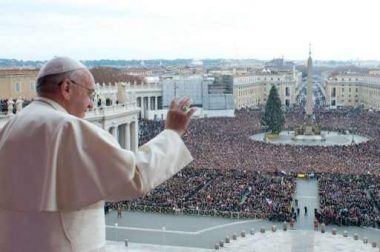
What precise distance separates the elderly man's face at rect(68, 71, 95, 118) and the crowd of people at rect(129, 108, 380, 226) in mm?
20047

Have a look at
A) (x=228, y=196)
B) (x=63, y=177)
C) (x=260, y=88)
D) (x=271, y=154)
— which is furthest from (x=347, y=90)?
(x=63, y=177)

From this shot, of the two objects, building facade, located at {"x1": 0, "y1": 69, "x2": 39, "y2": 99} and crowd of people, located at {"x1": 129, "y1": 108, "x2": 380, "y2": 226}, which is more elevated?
building facade, located at {"x1": 0, "y1": 69, "x2": 39, "y2": 99}

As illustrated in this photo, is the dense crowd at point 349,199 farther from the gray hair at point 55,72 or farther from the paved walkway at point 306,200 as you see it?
the gray hair at point 55,72

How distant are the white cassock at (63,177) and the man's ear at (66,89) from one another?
9 centimetres

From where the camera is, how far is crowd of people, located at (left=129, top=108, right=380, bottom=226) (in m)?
22.9

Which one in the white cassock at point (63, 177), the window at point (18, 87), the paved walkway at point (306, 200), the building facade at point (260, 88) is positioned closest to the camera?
the white cassock at point (63, 177)

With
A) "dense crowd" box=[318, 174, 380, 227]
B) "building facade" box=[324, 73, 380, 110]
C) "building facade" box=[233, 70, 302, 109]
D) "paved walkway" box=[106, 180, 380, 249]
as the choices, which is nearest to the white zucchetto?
"paved walkway" box=[106, 180, 380, 249]

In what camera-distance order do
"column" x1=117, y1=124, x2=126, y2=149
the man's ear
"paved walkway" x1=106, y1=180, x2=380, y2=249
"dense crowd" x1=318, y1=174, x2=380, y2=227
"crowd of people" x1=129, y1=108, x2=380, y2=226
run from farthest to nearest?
"column" x1=117, y1=124, x2=126, y2=149, "crowd of people" x1=129, y1=108, x2=380, y2=226, "dense crowd" x1=318, y1=174, x2=380, y2=227, "paved walkway" x1=106, y1=180, x2=380, y2=249, the man's ear

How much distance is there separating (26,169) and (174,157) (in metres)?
0.51

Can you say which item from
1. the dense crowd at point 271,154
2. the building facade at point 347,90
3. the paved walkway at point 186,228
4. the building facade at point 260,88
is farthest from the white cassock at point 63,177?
the building facade at point 347,90

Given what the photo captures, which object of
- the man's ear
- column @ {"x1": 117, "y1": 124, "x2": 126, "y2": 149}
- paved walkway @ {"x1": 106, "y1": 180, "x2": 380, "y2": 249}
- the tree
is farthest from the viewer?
the tree

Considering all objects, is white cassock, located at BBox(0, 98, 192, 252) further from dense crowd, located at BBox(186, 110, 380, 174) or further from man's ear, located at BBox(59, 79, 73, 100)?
dense crowd, located at BBox(186, 110, 380, 174)

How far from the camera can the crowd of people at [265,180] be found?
22938 mm

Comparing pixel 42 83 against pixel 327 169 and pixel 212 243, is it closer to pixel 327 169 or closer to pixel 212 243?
pixel 212 243
